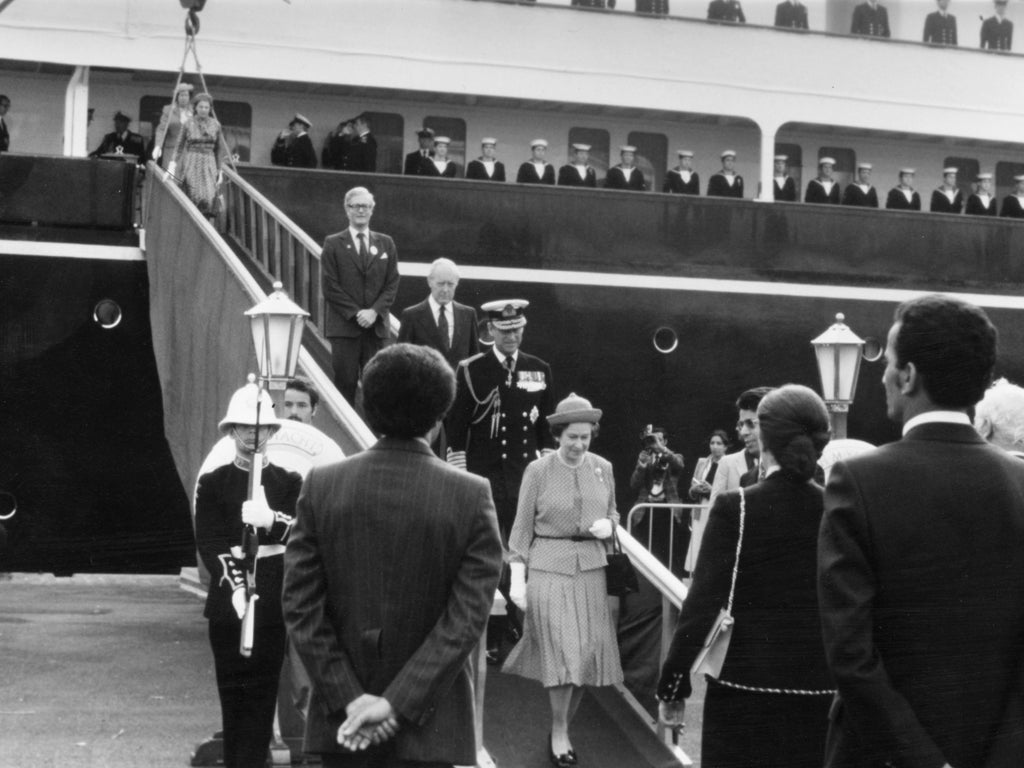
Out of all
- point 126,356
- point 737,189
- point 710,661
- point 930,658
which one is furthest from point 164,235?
point 930,658

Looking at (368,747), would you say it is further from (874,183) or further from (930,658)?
(874,183)

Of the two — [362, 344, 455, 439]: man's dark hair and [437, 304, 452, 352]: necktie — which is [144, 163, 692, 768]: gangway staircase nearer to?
[437, 304, 452, 352]: necktie

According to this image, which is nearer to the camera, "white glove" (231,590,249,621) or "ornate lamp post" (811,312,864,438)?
"white glove" (231,590,249,621)

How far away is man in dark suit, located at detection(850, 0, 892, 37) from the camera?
21109mm

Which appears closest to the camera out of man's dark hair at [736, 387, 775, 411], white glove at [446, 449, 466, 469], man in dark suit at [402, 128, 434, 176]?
man's dark hair at [736, 387, 775, 411]

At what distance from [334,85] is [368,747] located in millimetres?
14231

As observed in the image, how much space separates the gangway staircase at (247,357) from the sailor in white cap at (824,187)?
6.93 m

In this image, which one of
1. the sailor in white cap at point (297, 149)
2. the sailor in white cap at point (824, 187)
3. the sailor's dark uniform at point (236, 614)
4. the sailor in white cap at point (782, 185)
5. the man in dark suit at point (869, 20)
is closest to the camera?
the sailor's dark uniform at point (236, 614)

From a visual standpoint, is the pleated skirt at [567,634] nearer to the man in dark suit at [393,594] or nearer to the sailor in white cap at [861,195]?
the man in dark suit at [393,594]

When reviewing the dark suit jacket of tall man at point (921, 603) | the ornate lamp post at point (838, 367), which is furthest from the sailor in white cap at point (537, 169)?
the dark suit jacket of tall man at point (921, 603)

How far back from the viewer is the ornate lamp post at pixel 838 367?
38.6 ft

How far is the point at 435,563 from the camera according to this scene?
380 cm

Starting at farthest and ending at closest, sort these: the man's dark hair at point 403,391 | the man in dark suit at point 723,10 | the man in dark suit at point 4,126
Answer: the man in dark suit at point 723,10
the man in dark suit at point 4,126
the man's dark hair at point 403,391

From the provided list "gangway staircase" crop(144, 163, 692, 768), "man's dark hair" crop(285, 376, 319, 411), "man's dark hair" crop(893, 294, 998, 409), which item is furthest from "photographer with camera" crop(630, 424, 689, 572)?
"man's dark hair" crop(893, 294, 998, 409)
